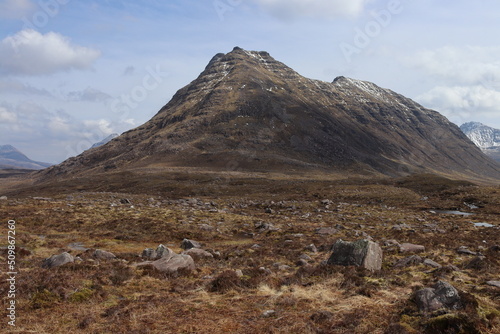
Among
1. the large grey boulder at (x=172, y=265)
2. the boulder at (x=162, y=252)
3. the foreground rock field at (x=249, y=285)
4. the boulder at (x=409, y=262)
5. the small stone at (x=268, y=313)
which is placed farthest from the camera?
the boulder at (x=162, y=252)

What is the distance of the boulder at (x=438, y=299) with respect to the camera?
10156 millimetres

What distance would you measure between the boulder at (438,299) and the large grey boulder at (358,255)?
5035mm

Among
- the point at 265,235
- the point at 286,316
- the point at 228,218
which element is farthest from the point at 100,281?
the point at 228,218

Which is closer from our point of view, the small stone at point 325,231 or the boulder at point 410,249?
the boulder at point 410,249

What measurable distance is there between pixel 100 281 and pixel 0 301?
11.5 feet

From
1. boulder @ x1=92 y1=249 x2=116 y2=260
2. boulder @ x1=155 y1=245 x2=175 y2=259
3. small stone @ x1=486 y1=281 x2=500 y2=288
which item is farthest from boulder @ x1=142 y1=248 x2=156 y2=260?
small stone @ x1=486 y1=281 x2=500 y2=288

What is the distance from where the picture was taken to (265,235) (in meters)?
30.5

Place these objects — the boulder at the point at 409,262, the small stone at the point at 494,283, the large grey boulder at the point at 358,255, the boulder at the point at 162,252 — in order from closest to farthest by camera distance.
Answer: the small stone at the point at 494,283 → the large grey boulder at the point at 358,255 → the boulder at the point at 409,262 → the boulder at the point at 162,252

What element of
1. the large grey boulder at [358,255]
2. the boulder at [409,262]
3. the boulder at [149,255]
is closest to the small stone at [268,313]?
the large grey boulder at [358,255]

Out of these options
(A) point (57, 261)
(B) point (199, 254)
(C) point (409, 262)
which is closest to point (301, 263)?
(C) point (409, 262)

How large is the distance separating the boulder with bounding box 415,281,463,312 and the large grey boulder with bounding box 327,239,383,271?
5.04m

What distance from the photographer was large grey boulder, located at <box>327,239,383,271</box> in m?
16.0

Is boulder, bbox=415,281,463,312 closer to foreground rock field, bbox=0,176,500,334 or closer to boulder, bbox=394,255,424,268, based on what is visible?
foreground rock field, bbox=0,176,500,334

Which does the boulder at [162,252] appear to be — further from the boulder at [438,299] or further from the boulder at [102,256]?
the boulder at [438,299]
